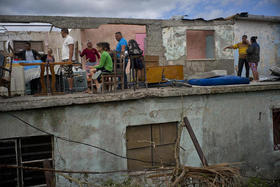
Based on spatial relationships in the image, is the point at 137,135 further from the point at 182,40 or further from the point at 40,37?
the point at 40,37

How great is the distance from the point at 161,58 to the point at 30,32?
10057 millimetres

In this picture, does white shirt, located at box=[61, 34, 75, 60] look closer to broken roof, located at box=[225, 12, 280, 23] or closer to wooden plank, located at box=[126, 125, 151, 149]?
wooden plank, located at box=[126, 125, 151, 149]

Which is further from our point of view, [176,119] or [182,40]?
[182,40]

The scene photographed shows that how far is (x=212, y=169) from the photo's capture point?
10.4ft

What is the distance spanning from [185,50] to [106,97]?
6.98 m

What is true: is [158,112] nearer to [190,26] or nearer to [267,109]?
[267,109]

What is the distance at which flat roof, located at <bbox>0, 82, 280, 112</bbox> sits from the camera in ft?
17.4

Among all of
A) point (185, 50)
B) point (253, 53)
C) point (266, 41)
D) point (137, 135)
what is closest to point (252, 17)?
point (266, 41)

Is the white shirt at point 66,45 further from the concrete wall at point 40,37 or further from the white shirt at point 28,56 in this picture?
the concrete wall at point 40,37

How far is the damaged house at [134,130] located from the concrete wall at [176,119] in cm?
2

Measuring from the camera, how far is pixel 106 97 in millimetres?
5840

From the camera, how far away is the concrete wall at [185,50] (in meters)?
11.3

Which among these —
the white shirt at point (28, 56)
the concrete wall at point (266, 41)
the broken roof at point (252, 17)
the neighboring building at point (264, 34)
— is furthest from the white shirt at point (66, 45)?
the concrete wall at point (266, 41)

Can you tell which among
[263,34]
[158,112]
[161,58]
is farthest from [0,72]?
[263,34]
